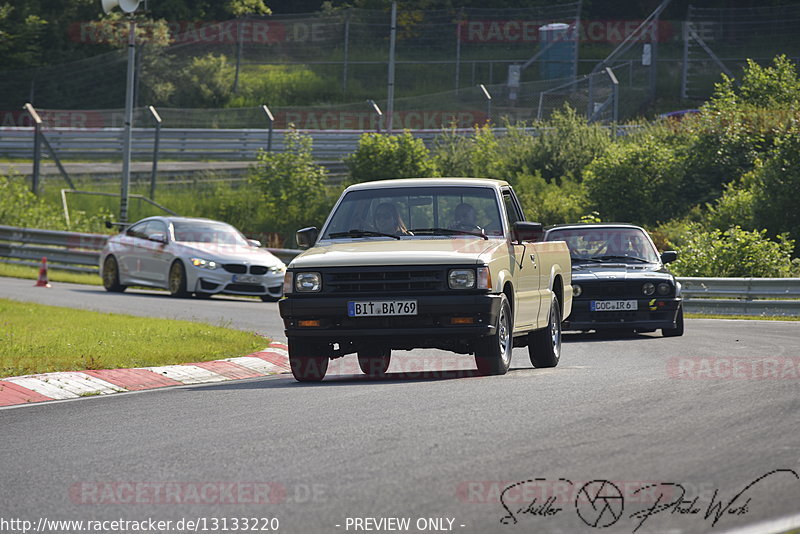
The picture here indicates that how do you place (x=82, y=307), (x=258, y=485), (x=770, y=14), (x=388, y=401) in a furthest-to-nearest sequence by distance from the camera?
(x=770, y=14) → (x=82, y=307) → (x=388, y=401) → (x=258, y=485)

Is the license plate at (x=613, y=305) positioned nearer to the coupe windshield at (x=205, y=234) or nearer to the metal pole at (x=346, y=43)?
the coupe windshield at (x=205, y=234)

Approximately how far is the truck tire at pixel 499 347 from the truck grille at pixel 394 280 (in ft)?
1.91

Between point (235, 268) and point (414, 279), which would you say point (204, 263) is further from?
point (414, 279)

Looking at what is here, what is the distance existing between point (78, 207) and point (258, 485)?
3341 centimetres

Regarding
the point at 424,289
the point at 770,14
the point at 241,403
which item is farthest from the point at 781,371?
the point at 770,14

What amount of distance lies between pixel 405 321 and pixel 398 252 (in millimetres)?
605

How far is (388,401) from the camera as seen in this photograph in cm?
891

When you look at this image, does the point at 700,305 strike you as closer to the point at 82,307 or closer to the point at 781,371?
the point at 82,307

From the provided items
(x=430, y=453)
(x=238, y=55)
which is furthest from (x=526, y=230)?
(x=238, y=55)

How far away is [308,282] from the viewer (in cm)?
1066

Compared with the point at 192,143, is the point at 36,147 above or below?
below

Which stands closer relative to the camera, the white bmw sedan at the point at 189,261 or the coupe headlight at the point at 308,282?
the coupe headlight at the point at 308,282

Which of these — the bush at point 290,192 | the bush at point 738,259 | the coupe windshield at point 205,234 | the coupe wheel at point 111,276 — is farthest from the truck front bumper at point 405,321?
the bush at point 290,192

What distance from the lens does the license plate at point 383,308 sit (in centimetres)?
1041
